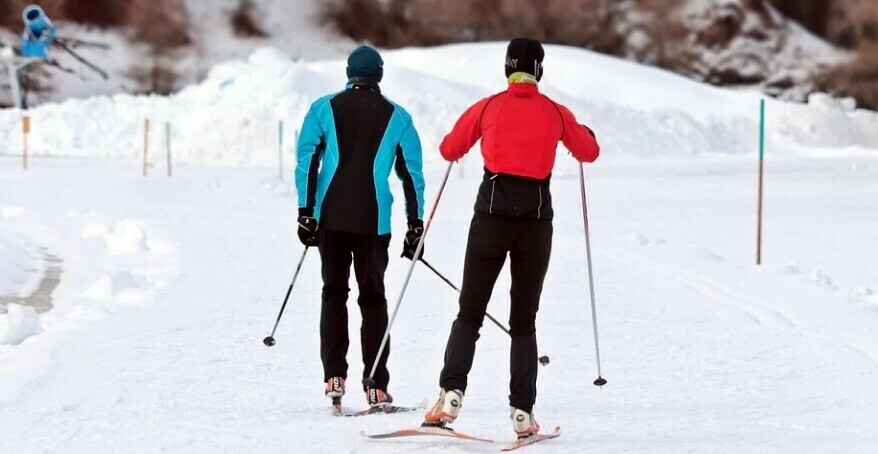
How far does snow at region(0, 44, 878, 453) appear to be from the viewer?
17.3 ft

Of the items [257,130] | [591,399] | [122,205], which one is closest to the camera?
[591,399]

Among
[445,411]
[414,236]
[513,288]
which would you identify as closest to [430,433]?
[445,411]

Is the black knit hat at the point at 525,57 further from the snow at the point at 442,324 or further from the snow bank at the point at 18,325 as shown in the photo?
the snow bank at the point at 18,325

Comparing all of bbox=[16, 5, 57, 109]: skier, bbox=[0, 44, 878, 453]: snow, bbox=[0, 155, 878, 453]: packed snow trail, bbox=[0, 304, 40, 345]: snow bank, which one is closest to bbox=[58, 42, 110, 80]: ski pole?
bbox=[16, 5, 57, 109]: skier

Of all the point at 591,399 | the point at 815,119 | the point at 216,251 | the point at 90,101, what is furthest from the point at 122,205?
the point at 815,119

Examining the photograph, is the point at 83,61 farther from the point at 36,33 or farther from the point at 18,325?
the point at 18,325

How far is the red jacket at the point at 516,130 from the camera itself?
187 inches

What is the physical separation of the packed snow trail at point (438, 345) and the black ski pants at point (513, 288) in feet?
0.86

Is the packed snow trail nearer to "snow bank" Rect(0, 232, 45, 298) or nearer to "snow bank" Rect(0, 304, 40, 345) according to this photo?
"snow bank" Rect(0, 304, 40, 345)

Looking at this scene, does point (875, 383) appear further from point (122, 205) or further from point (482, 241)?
point (122, 205)

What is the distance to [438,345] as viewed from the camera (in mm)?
7934

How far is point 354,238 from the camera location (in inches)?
217

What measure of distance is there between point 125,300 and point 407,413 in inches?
170

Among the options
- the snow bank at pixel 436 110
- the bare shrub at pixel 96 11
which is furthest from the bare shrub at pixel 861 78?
the bare shrub at pixel 96 11
